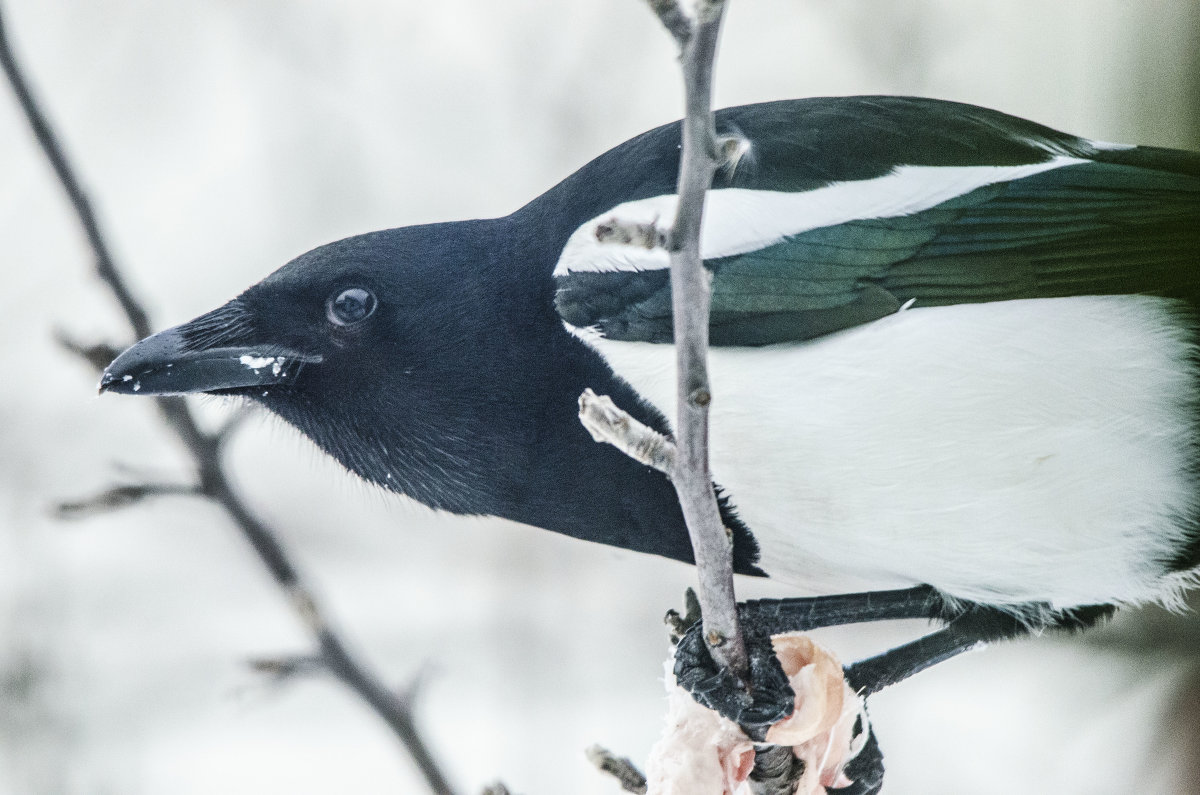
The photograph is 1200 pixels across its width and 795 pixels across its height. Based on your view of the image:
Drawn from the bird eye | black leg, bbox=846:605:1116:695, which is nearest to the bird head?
the bird eye

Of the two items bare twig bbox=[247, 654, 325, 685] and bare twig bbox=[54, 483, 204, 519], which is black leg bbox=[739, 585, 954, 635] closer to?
bare twig bbox=[247, 654, 325, 685]

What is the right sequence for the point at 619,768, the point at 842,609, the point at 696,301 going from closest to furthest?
the point at 696,301
the point at 619,768
the point at 842,609

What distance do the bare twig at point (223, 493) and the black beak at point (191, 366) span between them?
0.62m

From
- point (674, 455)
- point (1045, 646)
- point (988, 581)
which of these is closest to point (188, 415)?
point (674, 455)

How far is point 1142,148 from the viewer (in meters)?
2.46

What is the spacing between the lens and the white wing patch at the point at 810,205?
2289 mm

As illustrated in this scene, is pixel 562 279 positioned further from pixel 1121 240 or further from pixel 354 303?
pixel 1121 240

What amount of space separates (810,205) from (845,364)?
317 millimetres

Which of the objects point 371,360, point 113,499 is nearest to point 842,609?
point 371,360

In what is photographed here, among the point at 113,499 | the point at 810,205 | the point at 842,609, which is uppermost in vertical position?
the point at 810,205

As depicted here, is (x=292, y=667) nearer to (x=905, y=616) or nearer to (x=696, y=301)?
(x=696, y=301)

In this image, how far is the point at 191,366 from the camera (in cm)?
251

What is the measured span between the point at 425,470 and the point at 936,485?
1031 millimetres

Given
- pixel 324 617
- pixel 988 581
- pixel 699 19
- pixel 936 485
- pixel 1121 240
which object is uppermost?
pixel 699 19
